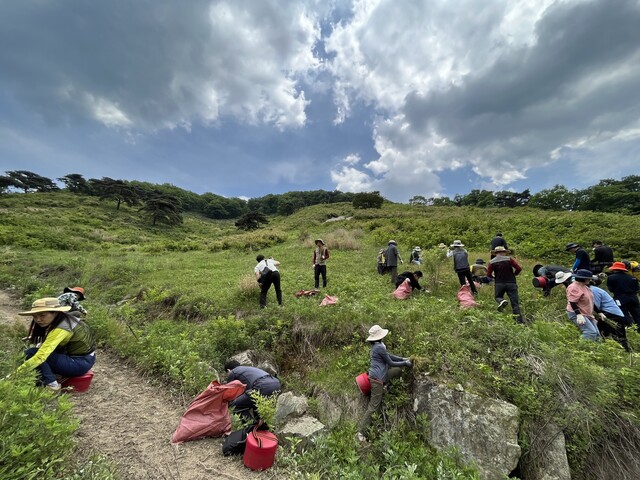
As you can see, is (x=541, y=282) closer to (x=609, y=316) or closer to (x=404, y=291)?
(x=609, y=316)

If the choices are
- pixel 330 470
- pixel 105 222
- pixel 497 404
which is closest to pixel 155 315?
pixel 330 470

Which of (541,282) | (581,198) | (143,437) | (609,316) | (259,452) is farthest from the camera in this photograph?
(581,198)

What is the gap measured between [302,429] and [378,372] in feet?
5.10

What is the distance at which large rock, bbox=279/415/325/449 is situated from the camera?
14.0ft

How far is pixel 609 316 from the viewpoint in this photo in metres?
5.89

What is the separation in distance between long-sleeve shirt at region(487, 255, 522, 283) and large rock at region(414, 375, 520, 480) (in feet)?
11.4

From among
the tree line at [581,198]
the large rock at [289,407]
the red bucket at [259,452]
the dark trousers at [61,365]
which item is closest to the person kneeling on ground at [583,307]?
the large rock at [289,407]

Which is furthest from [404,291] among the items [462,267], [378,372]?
[378,372]

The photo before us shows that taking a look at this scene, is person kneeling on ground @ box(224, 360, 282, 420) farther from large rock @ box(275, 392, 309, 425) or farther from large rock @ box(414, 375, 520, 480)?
large rock @ box(414, 375, 520, 480)

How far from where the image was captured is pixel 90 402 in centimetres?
458

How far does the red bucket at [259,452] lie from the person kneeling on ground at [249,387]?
3.31 ft

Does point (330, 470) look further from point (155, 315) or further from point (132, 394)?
point (155, 315)

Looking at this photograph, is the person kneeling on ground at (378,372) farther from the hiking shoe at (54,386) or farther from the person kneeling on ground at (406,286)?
the hiking shoe at (54,386)

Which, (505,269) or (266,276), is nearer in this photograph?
(505,269)
